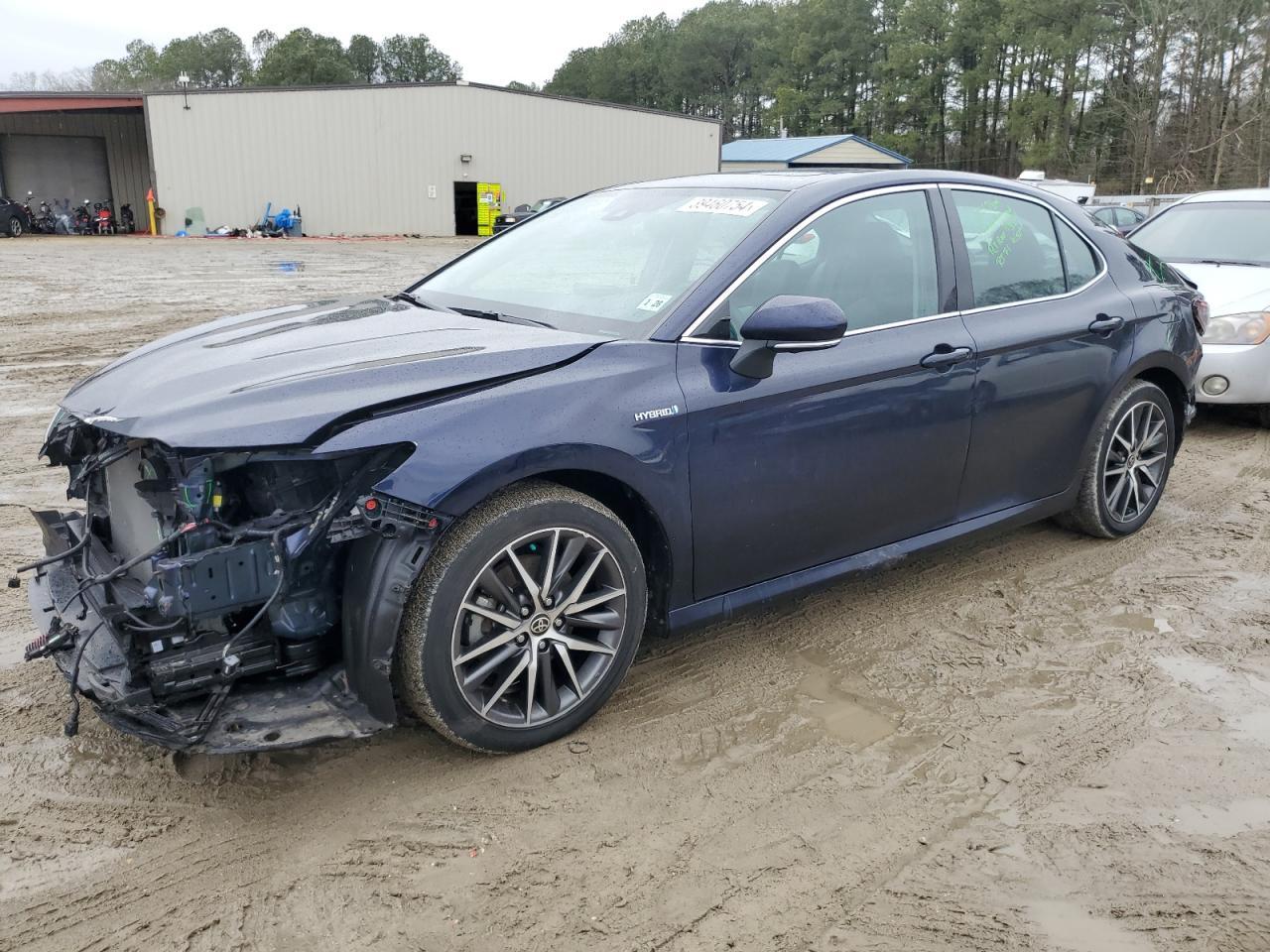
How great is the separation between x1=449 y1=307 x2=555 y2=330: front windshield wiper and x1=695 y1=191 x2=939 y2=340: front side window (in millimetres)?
571

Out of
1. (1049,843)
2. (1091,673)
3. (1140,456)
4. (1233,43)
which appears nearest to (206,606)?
(1049,843)

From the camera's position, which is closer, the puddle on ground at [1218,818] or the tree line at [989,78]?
the puddle on ground at [1218,818]

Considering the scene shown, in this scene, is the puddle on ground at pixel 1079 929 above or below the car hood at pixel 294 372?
below

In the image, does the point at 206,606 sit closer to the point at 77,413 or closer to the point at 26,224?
the point at 77,413

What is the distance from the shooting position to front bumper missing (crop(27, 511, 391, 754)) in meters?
2.38

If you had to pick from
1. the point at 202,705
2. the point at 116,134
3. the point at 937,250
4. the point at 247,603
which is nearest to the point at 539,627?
the point at 247,603

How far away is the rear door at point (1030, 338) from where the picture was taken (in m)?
3.76

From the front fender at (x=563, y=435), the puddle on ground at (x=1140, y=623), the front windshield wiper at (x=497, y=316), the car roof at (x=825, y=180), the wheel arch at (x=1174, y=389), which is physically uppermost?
the car roof at (x=825, y=180)

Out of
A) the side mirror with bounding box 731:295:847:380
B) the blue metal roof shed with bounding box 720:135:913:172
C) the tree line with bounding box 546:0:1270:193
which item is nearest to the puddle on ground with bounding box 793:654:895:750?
the side mirror with bounding box 731:295:847:380

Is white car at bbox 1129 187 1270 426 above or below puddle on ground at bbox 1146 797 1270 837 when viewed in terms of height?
above

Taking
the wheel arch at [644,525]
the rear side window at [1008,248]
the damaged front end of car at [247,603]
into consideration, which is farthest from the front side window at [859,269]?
the damaged front end of car at [247,603]

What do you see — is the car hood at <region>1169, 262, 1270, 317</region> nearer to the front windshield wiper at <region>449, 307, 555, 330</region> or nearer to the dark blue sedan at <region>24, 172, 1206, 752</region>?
the dark blue sedan at <region>24, 172, 1206, 752</region>

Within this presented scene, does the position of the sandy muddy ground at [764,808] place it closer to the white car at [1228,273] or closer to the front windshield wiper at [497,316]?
the front windshield wiper at [497,316]

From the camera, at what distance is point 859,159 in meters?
45.8
